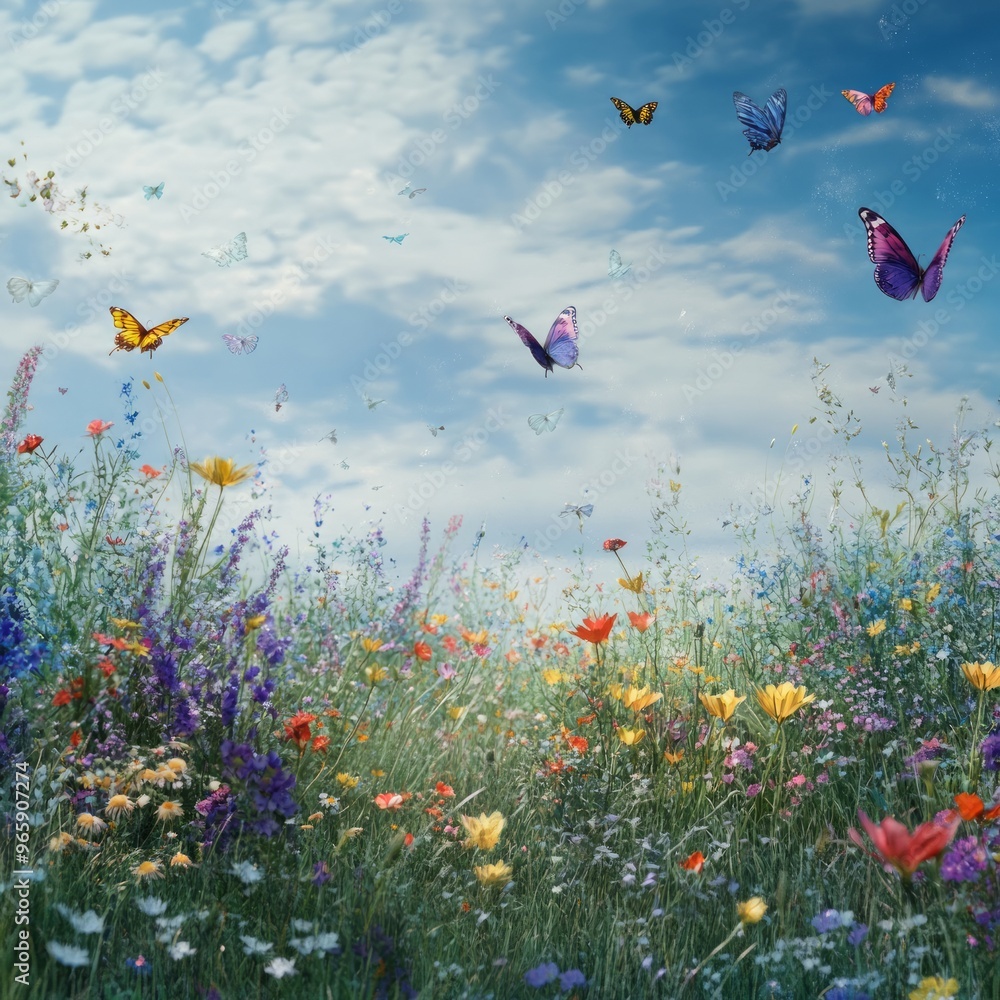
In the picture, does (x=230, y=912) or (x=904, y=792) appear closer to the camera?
(x=230, y=912)

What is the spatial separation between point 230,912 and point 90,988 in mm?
Result: 497

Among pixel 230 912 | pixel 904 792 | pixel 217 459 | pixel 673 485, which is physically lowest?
pixel 904 792

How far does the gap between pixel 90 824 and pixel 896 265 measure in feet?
16.3

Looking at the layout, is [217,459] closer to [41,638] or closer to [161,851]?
[41,638]

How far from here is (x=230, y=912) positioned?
2.34 meters

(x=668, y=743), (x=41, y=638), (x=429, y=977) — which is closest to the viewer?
(x=429, y=977)

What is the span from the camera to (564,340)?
617 centimetres

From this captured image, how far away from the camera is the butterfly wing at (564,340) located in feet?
20.2

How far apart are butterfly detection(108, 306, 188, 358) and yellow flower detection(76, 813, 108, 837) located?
8.73 feet

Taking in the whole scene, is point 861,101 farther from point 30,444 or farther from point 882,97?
point 30,444

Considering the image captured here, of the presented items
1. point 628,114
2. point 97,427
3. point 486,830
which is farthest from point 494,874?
point 628,114

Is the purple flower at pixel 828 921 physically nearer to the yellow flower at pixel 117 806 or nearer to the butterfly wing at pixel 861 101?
the yellow flower at pixel 117 806

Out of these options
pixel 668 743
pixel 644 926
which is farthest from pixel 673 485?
pixel 644 926

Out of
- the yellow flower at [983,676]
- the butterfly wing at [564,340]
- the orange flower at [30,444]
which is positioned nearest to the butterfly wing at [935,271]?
the butterfly wing at [564,340]
